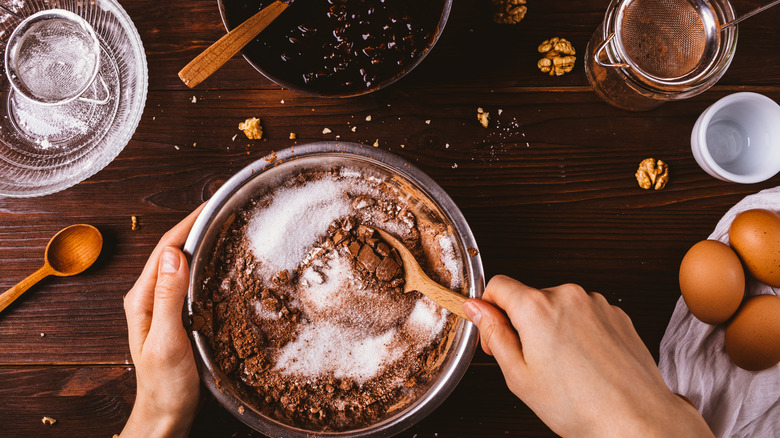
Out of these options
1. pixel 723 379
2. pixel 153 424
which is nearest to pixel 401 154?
pixel 153 424

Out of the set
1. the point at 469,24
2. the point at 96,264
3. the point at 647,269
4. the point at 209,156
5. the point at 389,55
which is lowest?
the point at 96,264

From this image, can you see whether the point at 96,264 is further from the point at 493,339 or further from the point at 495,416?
the point at 495,416

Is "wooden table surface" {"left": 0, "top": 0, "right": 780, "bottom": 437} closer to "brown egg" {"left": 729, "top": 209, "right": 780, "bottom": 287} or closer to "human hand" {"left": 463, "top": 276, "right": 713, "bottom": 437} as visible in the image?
"brown egg" {"left": 729, "top": 209, "right": 780, "bottom": 287}

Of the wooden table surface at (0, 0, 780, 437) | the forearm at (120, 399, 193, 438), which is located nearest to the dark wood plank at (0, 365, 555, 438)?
the wooden table surface at (0, 0, 780, 437)

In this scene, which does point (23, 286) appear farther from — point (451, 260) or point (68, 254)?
point (451, 260)

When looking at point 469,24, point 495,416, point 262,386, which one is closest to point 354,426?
point 262,386

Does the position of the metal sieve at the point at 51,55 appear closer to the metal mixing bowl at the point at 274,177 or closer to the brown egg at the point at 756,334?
the metal mixing bowl at the point at 274,177

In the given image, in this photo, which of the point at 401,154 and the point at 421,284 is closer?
the point at 421,284
